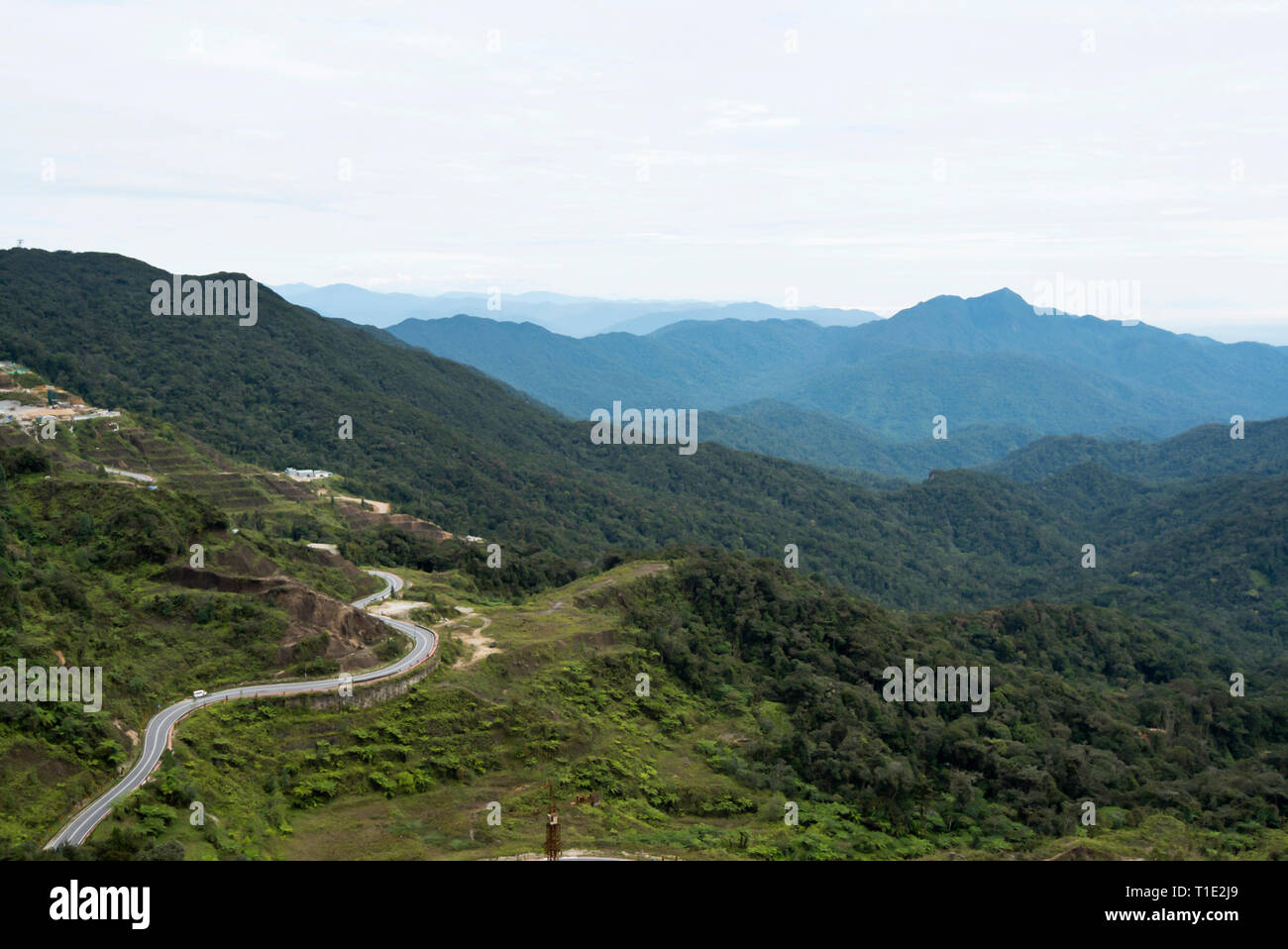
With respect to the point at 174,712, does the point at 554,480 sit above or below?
above

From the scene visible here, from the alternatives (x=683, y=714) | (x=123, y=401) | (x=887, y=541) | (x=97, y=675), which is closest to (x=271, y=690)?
(x=97, y=675)

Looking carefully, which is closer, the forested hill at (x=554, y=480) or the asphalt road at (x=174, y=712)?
the asphalt road at (x=174, y=712)

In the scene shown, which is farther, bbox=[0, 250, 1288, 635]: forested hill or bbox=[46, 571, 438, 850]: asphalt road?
bbox=[0, 250, 1288, 635]: forested hill

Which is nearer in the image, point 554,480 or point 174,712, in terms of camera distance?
point 174,712
